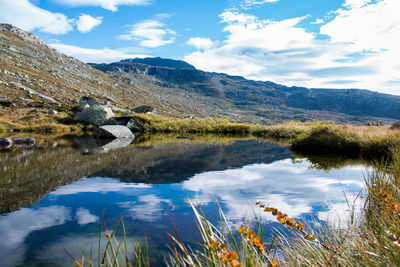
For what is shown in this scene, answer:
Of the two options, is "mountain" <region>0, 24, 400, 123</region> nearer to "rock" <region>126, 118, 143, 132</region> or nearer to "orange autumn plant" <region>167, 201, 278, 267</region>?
"rock" <region>126, 118, 143, 132</region>

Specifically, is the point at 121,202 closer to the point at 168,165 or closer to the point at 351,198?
the point at 168,165

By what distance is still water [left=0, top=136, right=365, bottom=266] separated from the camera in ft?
10.0

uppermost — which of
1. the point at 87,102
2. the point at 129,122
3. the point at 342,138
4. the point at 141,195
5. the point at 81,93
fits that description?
the point at 81,93

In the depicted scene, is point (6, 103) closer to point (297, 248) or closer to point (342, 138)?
point (342, 138)

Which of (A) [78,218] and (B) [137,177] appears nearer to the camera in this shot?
(A) [78,218]

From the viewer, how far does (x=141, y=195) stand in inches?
187

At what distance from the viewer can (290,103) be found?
192m

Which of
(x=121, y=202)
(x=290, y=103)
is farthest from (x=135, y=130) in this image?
(x=290, y=103)

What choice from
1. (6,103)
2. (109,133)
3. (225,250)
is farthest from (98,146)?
(6,103)

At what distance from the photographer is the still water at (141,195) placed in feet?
10.0

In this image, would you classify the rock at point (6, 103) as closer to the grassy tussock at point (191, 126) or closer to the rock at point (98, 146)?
the grassy tussock at point (191, 126)

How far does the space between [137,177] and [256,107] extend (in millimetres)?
161610

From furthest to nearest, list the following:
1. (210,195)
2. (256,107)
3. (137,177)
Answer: (256,107) → (137,177) → (210,195)

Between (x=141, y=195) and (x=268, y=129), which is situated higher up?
(x=268, y=129)
